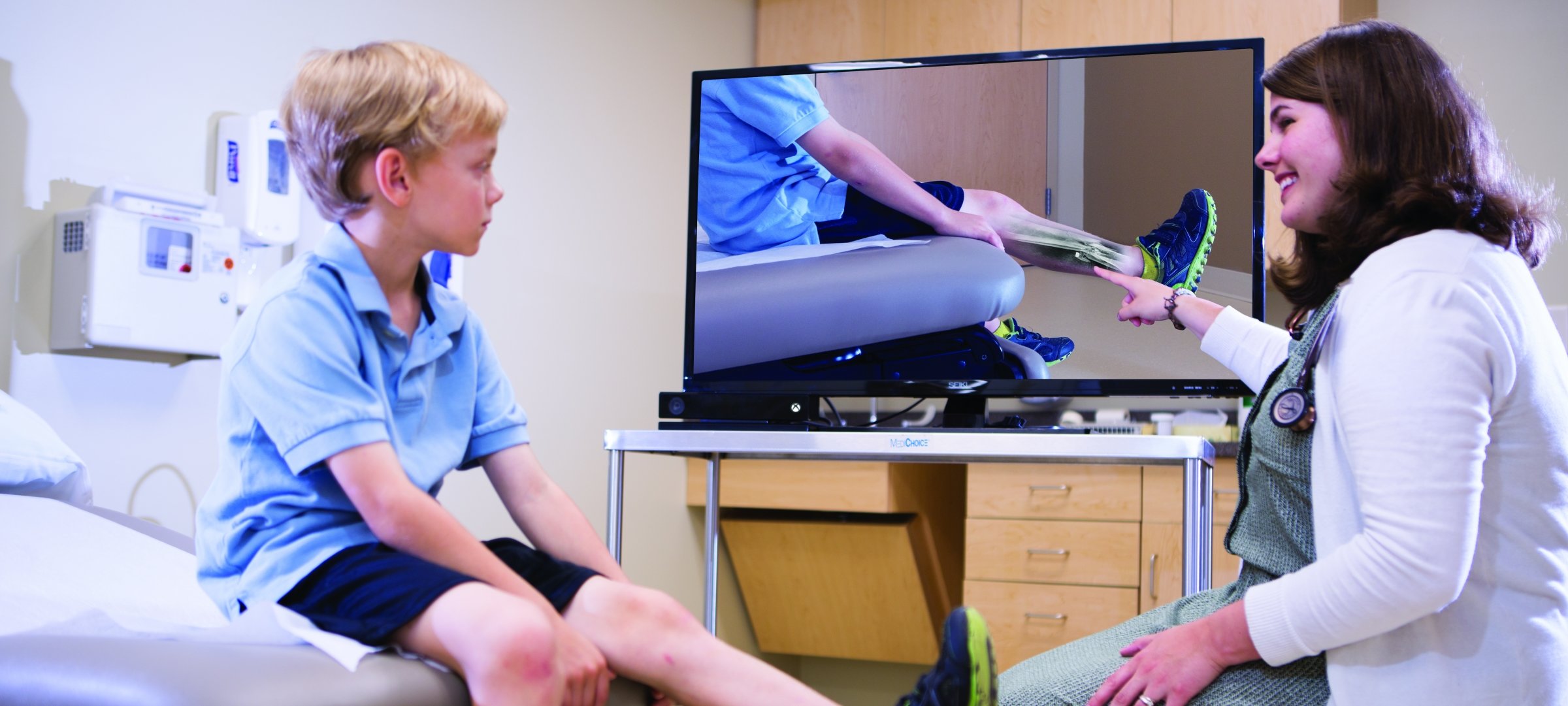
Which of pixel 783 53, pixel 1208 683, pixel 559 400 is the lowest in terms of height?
pixel 1208 683

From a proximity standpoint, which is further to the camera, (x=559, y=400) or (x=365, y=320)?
(x=559, y=400)

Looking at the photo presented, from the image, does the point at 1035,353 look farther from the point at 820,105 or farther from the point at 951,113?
the point at 820,105

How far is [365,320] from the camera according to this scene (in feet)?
3.90

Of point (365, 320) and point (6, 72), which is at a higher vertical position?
point (6, 72)

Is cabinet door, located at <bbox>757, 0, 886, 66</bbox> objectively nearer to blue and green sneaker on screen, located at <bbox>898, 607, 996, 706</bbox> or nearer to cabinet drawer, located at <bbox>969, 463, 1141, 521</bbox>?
cabinet drawer, located at <bbox>969, 463, 1141, 521</bbox>

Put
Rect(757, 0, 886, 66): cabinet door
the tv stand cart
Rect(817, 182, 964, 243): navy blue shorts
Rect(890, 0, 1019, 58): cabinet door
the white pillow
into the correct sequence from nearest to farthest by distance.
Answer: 1. the white pillow
2. the tv stand cart
3. Rect(817, 182, 964, 243): navy blue shorts
4. Rect(890, 0, 1019, 58): cabinet door
5. Rect(757, 0, 886, 66): cabinet door

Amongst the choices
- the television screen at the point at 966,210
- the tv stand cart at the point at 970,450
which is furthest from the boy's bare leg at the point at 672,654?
the television screen at the point at 966,210

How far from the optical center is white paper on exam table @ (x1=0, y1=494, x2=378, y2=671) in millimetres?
1043

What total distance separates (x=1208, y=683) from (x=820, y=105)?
1.51 meters

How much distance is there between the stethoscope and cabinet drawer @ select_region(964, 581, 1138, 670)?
201 centimetres

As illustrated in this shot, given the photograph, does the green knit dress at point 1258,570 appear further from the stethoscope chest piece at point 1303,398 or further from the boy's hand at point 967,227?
the boy's hand at point 967,227

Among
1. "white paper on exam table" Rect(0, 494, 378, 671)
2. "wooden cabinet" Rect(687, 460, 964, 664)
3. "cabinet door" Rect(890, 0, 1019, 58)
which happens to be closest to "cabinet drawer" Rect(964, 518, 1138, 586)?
"wooden cabinet" Rect(687, 460, 964, 664)

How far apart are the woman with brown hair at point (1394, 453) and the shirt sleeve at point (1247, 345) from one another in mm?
356

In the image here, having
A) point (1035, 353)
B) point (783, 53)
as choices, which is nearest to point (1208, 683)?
point (1035, 353)
